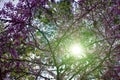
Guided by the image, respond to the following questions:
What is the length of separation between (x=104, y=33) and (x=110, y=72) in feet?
6.54

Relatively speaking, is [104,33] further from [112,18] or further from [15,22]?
[15,22]

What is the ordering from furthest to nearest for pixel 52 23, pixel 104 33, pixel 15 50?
pixel 52 23, pixel 104 33, pixel 15 50

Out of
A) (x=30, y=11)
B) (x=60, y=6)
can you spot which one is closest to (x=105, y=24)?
(x=60, y=6)

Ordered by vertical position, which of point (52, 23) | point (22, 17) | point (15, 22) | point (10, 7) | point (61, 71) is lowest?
point (61, 71)

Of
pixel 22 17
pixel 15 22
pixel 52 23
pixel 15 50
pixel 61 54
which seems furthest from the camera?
pixel 52 23

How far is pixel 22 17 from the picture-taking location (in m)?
8.26

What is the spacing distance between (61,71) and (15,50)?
1780 millimetres

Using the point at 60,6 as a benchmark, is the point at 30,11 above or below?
below

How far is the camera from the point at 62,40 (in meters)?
9.31

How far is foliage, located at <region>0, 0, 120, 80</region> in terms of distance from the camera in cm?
769

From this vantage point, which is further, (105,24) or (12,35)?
(105,24)

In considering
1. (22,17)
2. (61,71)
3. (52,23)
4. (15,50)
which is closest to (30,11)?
(22,17)

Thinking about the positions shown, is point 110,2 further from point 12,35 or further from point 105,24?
point 12,35

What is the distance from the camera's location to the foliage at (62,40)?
769 centimetres
